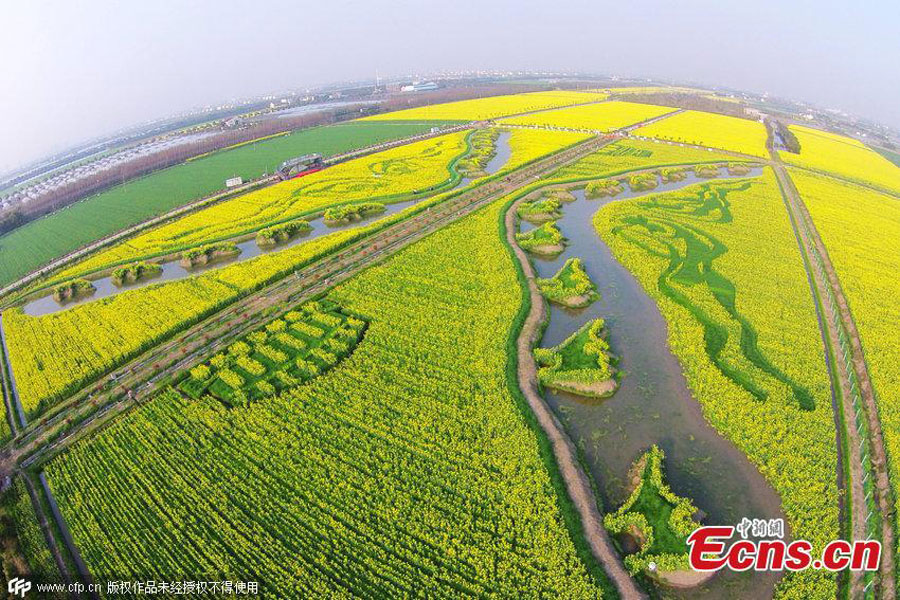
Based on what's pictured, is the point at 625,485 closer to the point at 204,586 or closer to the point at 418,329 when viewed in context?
the point at 418,329

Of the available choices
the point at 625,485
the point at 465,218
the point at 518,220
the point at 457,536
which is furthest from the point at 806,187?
the point at 457,536

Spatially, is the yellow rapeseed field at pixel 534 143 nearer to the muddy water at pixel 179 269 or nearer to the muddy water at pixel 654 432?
the muddy water at pixel 179 269

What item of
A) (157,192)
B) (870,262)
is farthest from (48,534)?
(870,262)

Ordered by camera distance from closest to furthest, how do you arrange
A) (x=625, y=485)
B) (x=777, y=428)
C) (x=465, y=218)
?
1. (x=625, y=485)
2. (x=777, y=428)
3. (x=465, y=218)

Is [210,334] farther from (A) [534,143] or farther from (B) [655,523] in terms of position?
(A) [534,143]

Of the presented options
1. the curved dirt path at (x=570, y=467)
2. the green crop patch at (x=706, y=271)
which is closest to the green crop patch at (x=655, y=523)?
the curved dirt path at (x=570, y=467)

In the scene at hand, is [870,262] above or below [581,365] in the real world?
above

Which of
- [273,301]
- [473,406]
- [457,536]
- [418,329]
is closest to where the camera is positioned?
[457,536]
